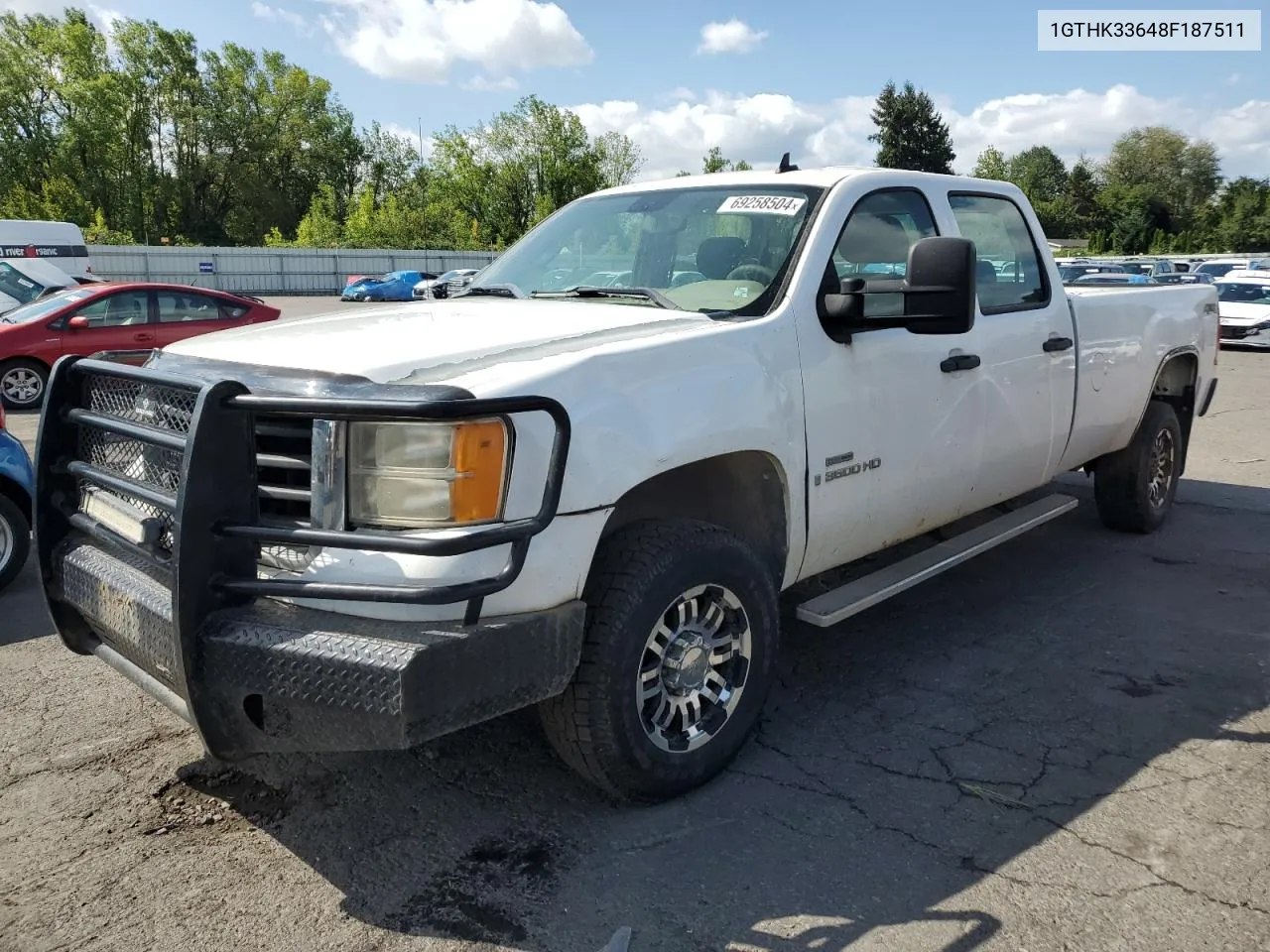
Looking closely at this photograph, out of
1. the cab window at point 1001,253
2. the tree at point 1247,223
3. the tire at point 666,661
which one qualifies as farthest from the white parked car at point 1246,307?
the tree at point 1247,223

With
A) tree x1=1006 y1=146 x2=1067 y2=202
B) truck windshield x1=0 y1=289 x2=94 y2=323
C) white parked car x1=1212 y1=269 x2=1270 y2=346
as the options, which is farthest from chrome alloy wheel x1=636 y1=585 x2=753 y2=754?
tree x1=1006 y1=146 x2=1067 y2=202

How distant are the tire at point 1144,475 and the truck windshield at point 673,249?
3.31m

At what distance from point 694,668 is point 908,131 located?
81989 millimetres

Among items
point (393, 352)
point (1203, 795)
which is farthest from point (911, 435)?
point (393, 352)

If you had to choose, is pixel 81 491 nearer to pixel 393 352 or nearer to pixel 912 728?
pixel 393 352

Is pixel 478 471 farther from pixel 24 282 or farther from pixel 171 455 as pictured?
pixel 24 282

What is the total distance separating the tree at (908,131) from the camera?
255 ft

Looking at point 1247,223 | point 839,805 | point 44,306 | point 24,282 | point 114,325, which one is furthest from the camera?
point 1247,223

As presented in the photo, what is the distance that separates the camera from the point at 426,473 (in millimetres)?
2529

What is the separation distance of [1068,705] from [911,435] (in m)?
1.21

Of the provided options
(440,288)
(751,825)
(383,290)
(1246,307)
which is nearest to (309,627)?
(751,825)

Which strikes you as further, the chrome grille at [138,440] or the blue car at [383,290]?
the blue car at [383,290]

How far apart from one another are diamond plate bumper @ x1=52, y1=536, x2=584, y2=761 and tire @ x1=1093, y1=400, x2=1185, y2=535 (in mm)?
4642

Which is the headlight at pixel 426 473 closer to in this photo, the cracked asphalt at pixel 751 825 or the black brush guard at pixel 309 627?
the black brush guard at pixel 309 627
